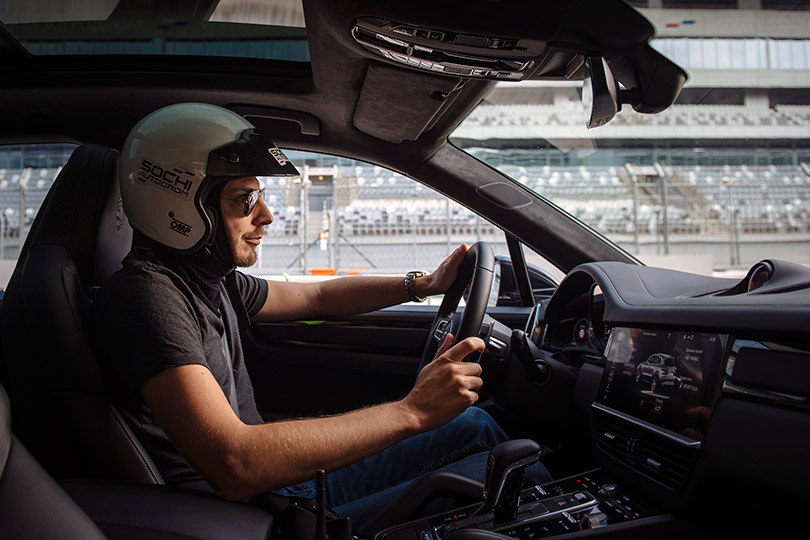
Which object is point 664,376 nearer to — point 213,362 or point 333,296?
point 213,362

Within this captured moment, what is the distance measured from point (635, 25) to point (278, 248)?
5.81 metres

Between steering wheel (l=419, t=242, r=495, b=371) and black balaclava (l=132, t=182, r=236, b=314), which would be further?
steering wheel (l=419, t=242, r=495, b=371)

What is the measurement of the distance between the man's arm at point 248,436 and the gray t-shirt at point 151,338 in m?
0.05

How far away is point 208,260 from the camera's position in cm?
143

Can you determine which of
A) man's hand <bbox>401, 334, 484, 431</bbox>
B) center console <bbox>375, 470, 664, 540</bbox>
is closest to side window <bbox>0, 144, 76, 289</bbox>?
man's hand <bbox>401, 334, 484, 431</bbox>

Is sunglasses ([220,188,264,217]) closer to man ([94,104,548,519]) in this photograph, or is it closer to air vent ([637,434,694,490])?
man ([94,104,548,519])

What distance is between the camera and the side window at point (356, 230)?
5.93m

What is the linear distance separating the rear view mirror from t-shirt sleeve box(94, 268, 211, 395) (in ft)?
3.62

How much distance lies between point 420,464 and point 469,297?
1.80 ft

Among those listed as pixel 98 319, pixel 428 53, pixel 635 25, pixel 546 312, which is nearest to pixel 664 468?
pixel 546 312

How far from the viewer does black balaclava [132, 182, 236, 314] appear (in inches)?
55.2

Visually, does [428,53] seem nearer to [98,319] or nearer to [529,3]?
[529,3]

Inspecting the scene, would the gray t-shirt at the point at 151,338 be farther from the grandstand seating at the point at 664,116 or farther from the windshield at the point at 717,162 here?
the windshield at the point at 717,162

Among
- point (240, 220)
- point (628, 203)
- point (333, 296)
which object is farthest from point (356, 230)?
point (240, 220)
